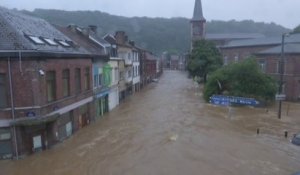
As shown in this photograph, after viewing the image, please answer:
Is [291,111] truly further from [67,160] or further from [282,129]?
[67,160]

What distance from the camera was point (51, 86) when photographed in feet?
62.0

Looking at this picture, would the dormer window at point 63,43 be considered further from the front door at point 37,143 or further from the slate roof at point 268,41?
the slate roof at point 268,41

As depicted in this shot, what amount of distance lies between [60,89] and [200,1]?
76440 mm

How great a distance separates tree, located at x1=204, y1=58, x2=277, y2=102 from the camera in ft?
115

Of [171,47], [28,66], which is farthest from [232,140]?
[171,47]

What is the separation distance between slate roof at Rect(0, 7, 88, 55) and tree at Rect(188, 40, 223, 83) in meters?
34.9

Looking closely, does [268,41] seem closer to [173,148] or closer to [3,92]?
→ [173,148]

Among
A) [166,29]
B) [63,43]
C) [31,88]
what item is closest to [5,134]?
[31,88]

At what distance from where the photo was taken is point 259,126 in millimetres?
25438

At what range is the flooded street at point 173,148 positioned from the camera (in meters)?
15.8

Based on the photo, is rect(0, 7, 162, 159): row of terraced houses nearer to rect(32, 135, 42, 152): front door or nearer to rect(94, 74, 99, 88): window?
rect(32, 135, 42, 152): front door

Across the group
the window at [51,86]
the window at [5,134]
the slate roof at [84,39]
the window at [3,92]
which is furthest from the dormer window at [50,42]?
the slate roof at [84,39]

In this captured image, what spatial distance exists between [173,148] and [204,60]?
37984mm

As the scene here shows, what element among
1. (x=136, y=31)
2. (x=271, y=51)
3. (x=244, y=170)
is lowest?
(x=244, y=170)
